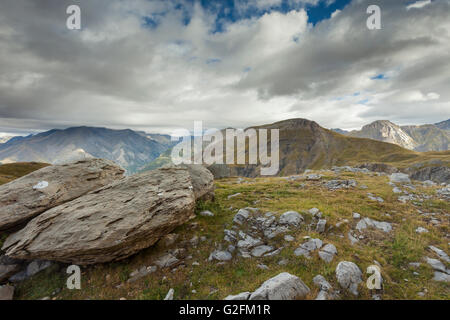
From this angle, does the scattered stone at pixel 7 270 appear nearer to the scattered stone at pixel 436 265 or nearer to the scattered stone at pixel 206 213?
the scattered stone at pixel 206 213

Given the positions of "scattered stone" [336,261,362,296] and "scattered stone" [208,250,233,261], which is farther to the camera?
"scattered stone" [208,250,233,261]

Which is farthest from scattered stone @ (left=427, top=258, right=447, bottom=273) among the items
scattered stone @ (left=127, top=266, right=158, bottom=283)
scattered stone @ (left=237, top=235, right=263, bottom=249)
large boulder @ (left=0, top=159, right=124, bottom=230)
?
large boulder @ (left=0, top=159, right=124, bottom=230)

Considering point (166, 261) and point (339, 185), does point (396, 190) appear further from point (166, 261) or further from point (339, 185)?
point (166, 261)

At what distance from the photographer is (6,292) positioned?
991 centimetres

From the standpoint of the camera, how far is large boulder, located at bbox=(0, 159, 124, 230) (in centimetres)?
1245

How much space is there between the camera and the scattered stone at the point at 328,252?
9.87 m

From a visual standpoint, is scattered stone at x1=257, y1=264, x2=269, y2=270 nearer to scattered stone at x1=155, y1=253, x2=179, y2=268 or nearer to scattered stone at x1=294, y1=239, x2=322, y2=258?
scattered stone at x1=294, y1=239, x2=322, y2=258

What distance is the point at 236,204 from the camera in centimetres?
1903

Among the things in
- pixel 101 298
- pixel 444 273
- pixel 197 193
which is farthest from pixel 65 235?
pixel 444 273

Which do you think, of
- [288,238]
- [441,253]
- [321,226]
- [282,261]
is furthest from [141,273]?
[441,253]

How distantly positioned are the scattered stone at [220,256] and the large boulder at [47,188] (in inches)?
468

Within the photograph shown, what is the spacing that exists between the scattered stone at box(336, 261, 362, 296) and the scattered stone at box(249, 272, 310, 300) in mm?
1786
